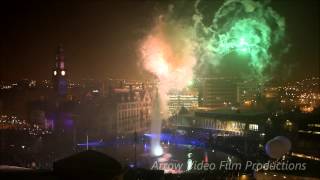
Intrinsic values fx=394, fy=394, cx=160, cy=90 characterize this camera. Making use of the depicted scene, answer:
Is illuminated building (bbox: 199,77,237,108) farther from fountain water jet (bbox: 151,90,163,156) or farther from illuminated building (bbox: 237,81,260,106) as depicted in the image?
fountain water jet (bbox: 151,90,163,156)

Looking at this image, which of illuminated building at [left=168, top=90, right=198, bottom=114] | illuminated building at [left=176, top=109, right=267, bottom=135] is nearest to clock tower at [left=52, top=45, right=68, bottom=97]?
illuminated building at [left=168, top=90, right=198, bottom=114]

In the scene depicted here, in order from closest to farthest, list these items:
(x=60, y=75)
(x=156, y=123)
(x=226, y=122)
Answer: (x=156, y=123)
(x=226, y=122)
(x=60, y=75)

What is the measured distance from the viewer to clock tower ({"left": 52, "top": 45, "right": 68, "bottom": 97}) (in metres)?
52.2

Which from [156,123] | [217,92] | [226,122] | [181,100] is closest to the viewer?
[156,123]

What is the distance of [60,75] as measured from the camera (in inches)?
2124

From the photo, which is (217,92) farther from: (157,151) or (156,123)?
(157,151)

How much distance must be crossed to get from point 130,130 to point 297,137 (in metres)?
23.1

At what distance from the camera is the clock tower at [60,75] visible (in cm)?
5216

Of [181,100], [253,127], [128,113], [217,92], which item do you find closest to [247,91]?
[217,92]

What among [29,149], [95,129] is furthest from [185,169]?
[95,129]

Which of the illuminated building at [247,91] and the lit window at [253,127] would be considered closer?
the lit window at [253,127]

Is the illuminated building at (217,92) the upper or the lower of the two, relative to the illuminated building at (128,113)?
upper

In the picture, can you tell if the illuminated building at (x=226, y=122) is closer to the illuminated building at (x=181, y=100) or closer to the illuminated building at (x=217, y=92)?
the illuminated building at (x=181, y=100)

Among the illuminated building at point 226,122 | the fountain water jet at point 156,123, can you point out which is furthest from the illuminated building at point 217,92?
the fountain water jet at point 156,123
